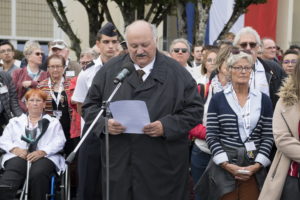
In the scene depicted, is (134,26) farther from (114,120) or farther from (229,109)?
(229,109)

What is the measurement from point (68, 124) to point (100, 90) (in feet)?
9.81

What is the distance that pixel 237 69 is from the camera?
5758mm

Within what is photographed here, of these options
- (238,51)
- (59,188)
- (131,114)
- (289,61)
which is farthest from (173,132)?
(289,61)

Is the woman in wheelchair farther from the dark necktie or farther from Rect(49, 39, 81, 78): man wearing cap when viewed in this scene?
the dark necktie

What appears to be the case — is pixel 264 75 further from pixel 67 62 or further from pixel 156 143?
pixel 67 62

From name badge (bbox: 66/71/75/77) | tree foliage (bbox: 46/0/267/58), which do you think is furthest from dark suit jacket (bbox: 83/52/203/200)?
tree foliage (bbox: 46/0/267/58)

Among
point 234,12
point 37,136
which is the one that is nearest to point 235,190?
point 37,136

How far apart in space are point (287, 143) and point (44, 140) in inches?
141

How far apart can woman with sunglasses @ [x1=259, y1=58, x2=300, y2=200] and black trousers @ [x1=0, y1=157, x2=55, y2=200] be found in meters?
3.12

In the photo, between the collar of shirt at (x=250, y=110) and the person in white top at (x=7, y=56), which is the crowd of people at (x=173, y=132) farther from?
the person in white top at (x=7, y=56)

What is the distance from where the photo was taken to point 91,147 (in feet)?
20.3

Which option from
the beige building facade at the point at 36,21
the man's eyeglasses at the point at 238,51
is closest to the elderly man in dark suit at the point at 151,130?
the man's eyeglasses at the point at 238,51

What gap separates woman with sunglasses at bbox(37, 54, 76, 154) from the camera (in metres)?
7.98

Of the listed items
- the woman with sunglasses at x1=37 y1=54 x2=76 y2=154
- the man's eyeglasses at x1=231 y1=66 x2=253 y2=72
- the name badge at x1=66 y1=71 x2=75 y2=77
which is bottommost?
the woman with sunglasses at x1=37 y1=54 x2=76 y2=154
